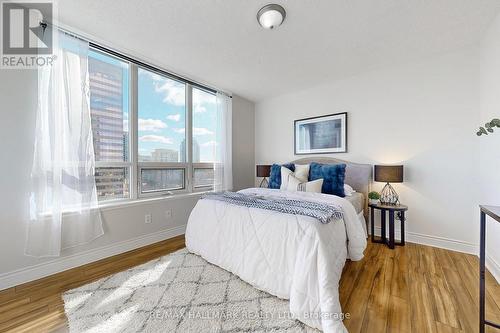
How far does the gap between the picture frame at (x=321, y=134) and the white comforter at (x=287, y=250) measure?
4.81ft

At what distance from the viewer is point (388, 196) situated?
2.96 meters

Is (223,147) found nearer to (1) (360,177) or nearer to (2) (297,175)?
(2) (297,175)

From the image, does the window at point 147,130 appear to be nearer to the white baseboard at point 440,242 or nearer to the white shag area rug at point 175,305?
the white shag area rug at point 175,305

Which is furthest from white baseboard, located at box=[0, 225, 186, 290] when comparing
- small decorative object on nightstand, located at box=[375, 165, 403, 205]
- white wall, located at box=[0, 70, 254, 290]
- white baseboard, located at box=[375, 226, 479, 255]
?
white baseboard, located at box=[375, 226, 479, 255]

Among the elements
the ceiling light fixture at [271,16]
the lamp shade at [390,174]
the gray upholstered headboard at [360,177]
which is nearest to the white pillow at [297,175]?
the gray upholstered headboard at [360,177]

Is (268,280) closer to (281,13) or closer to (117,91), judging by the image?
(281,13)

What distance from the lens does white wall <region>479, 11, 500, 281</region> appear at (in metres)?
1.96

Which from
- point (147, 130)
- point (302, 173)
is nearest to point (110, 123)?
point (147, 130)

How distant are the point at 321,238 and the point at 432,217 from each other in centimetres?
226

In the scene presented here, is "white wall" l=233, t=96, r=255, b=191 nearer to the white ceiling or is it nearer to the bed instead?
the white ceiling

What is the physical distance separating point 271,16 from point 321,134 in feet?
7.17

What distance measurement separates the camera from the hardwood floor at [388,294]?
1.40m

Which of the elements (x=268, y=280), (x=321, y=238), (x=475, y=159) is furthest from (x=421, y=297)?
(x=475, y=159)

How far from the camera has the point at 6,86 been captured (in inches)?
73.1
